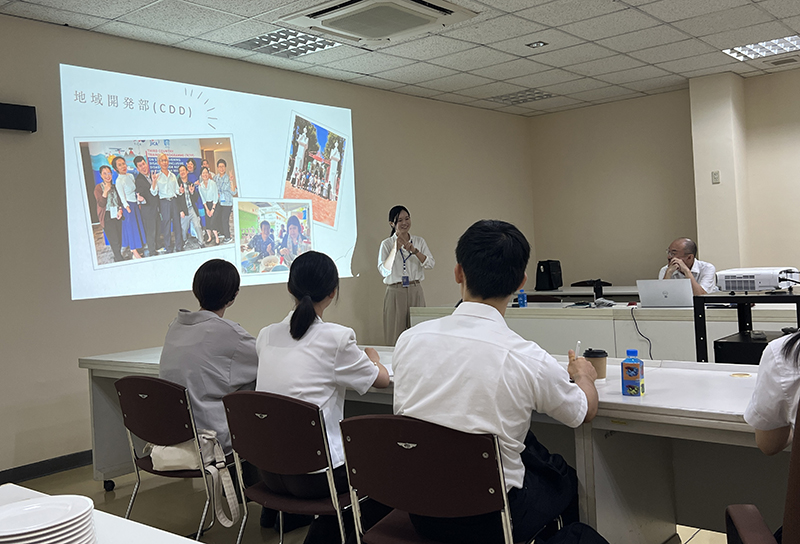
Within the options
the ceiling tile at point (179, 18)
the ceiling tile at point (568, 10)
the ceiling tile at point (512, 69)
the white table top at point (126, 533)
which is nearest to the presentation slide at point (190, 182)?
the ceiling tile at point (179, 18)

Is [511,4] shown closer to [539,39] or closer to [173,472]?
[539,39]

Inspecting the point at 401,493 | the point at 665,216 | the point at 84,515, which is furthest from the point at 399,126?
the point at 84,515

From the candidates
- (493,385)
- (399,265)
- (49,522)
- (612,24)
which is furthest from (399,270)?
(49,522)

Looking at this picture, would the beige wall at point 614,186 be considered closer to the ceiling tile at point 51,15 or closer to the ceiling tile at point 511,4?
the ceiling tile at point 511,4

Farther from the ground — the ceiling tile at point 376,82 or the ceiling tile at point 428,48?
the ceiling tile at point 376,82

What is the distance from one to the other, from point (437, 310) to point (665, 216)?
3188mm

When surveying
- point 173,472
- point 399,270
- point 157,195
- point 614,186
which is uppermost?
point 614,186

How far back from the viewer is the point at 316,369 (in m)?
2.29

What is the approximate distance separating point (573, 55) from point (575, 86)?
1.21 metres

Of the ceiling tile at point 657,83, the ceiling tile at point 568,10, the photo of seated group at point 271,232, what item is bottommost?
the photo of seated group at point 271,232

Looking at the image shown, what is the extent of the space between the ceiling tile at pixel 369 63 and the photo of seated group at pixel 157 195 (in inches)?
45.2

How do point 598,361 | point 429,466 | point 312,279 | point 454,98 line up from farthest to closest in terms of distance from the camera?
point 454,98, point 312,279, point 598,361, point 429,466

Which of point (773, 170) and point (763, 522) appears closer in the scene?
point (763, 522)

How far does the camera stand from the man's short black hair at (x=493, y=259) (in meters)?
1.76
